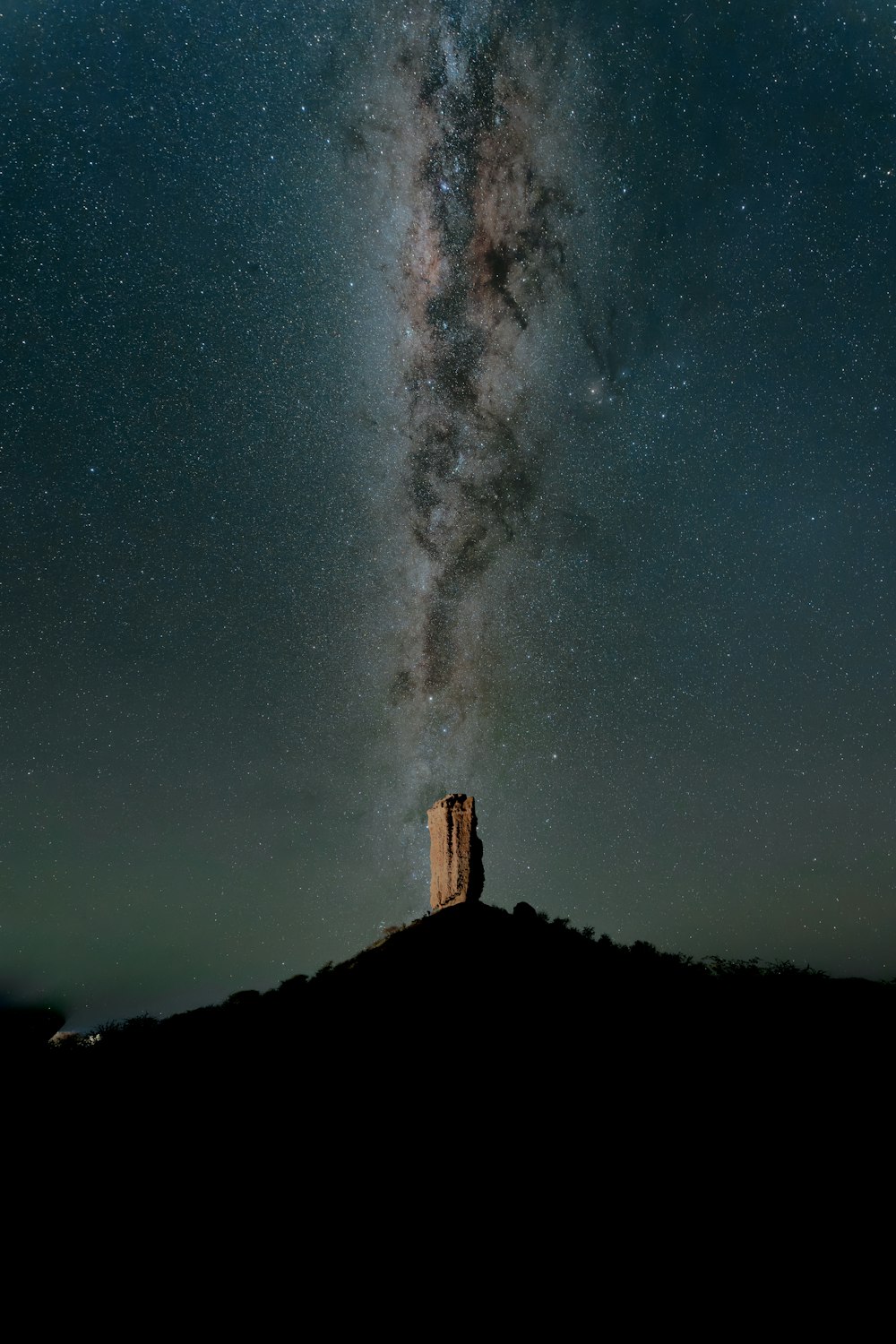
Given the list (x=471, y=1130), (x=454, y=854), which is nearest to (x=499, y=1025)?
(x=471, y=1130)

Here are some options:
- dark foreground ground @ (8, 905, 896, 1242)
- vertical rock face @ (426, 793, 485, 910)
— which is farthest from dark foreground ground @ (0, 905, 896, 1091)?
vertical rock face @ (426, 793, 485, 910)

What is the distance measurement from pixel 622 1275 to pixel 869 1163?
511 centimetres

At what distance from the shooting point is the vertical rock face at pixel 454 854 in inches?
1027

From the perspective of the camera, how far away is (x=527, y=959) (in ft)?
62.2

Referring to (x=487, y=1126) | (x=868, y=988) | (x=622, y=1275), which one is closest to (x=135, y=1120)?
(x=487, y=1126)

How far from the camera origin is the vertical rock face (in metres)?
26.1

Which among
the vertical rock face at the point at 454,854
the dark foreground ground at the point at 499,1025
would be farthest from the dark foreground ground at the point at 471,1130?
the vertical rock face at the point at 454,854

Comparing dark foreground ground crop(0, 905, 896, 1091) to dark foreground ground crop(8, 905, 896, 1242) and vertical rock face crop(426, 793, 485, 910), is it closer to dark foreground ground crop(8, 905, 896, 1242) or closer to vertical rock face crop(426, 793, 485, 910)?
dark foreground ground crop(8, 905, 896, 1242)

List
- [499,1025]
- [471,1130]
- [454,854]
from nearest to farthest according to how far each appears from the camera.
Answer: [471,1130]
[499,1025]
[454,854]

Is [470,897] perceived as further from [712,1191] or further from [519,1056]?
[712,1191]

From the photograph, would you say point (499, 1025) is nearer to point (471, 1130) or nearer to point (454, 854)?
point (471, 1130)

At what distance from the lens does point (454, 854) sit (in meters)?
26.8

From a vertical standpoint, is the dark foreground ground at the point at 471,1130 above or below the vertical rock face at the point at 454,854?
below

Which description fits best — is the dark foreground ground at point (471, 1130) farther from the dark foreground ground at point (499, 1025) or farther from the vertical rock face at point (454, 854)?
the vertical rock face at point (454, 854)
